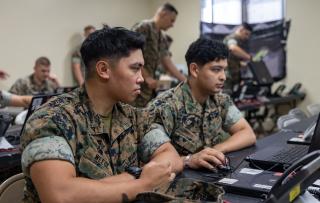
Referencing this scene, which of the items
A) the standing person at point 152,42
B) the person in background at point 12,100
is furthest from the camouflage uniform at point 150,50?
the person in background at point 12,100

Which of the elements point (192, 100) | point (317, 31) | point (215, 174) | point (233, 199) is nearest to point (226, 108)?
point (192, 100)

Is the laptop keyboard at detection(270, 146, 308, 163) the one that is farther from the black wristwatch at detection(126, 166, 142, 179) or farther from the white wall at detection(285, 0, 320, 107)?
the white wall at detection(285, 0, 320, 107)

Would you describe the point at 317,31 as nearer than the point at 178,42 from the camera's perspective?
Yes

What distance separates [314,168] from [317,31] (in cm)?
583

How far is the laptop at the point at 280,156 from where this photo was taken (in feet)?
4.93

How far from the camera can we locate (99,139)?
54.8 inches

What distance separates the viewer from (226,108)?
2.17 meters

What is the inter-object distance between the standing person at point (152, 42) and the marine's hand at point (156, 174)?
7.61ft

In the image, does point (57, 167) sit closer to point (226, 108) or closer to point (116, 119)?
point (116, 119)

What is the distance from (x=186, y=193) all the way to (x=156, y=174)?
7.1 inches

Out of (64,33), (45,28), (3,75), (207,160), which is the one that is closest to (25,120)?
(207,160)

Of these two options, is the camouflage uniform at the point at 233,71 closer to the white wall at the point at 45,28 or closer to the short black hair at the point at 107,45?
the white wall at the point at 45,28

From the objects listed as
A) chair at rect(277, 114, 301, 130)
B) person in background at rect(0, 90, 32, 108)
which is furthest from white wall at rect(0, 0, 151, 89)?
chair at rect(277, 114, 301, 130)

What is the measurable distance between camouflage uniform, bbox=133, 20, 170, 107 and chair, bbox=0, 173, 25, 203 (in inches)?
84.6
